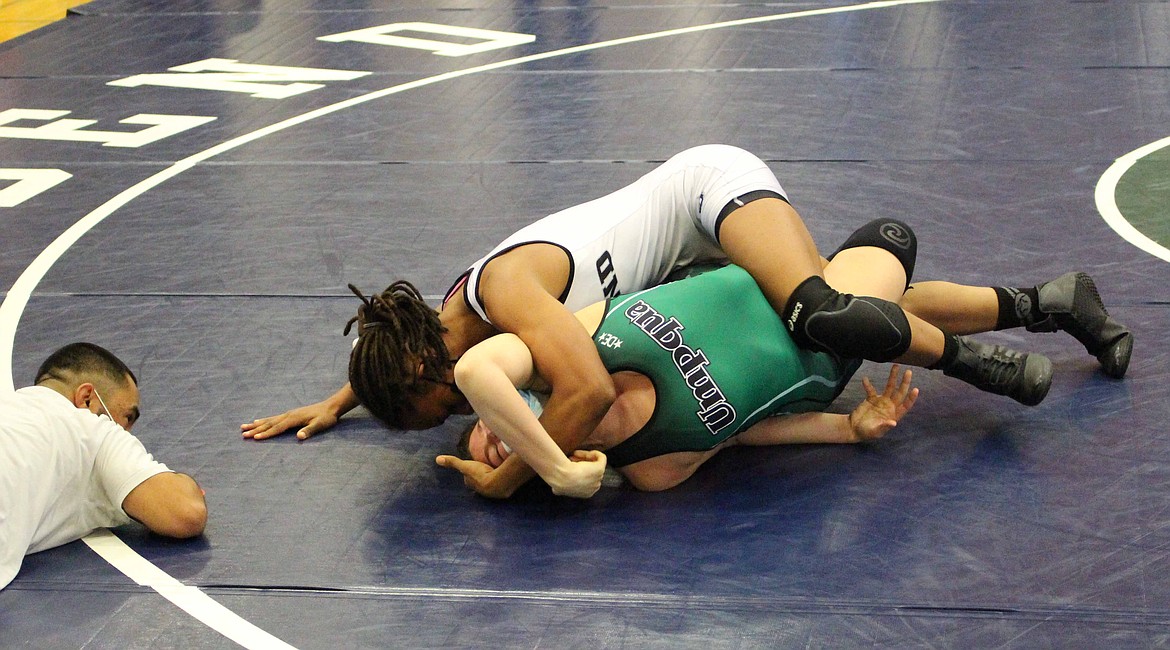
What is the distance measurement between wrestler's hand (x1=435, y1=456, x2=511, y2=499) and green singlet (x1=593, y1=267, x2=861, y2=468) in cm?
30

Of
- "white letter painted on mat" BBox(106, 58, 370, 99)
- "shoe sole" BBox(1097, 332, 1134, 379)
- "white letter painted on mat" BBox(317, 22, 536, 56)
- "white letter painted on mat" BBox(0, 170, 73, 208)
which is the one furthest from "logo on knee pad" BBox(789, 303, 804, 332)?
"white letter painted on mat" BBox(317, 22, 536, 56)

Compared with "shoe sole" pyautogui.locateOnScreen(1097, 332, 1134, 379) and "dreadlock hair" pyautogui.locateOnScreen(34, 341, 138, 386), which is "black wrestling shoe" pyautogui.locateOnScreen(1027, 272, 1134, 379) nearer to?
"shoe sole" pyautogui.locateOnScreen(1097, 332, 1134, 379)

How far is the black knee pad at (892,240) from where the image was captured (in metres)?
3.71

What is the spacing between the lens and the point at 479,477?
3.39 meters

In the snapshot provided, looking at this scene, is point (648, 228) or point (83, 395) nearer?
point (83, 395)

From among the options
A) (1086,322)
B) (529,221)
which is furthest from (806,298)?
(529,221)

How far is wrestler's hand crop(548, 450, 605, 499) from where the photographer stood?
3168 millimetres

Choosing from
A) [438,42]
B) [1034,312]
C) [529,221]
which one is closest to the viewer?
[1034,312]

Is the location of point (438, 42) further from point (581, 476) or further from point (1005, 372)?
point (581, 476)

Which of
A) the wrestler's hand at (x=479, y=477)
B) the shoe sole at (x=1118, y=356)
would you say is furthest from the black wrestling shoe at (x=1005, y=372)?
the wrestler's hand at (x=479, y=477)

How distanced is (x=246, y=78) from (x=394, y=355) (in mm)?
4492

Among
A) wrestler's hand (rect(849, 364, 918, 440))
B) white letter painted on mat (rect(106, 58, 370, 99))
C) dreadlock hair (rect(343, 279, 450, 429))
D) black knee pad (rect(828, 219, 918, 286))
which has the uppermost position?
dreadlock hair (rect(343, 279, 450, 429))

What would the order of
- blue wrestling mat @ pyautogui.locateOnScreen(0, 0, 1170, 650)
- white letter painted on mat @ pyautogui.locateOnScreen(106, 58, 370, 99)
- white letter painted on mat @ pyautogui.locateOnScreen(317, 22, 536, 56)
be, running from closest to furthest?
blue wrestling mat @ pyautogui.locateOnScreen(0, 0, 1170, 650), white letter painted on mat @ pyautogui.locateOnScreen(106, 58, 370, 99), white letter painted on mat @ pyautogui.locateOnScreen(317, 22, 536, 56)

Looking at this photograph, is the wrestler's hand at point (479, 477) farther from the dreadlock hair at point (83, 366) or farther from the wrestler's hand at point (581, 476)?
the dreadlock hair at point (83, 366)
